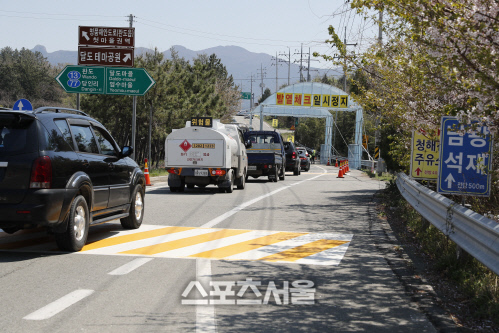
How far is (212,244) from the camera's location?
9250 mm

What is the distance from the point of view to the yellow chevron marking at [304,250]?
828 centimetres

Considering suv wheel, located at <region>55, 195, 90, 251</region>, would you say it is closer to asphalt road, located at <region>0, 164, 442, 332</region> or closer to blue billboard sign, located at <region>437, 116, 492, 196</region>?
asphalt road, located at <region>0, 164, 442, 332</region>

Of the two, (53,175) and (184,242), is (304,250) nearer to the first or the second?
(184,242)

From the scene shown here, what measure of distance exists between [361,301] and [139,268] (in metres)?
2.80

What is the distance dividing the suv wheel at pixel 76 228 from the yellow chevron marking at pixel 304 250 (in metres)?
2.57

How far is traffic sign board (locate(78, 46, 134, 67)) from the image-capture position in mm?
25906

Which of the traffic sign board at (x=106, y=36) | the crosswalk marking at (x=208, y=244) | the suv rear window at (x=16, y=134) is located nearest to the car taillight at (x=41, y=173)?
the suv rear window at (x=16, y=134)

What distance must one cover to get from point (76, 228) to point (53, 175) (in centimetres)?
95

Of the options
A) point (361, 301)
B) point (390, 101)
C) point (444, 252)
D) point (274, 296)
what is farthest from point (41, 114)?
point (390, 101)

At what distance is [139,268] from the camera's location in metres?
7.35

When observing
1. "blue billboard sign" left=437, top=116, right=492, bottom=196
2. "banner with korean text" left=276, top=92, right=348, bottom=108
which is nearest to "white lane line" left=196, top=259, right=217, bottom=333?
"blue billboard sign" left=437, top=116, right=492, bottom=196

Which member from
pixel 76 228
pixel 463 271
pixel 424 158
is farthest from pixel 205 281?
pixel 424 158

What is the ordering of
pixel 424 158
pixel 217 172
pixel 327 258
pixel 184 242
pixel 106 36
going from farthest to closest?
pixel 106 36
pixel 217 172
pixel 424 158
pixel 184 242
pixel 327 258

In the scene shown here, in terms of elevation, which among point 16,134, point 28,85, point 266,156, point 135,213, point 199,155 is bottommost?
point 135,213
